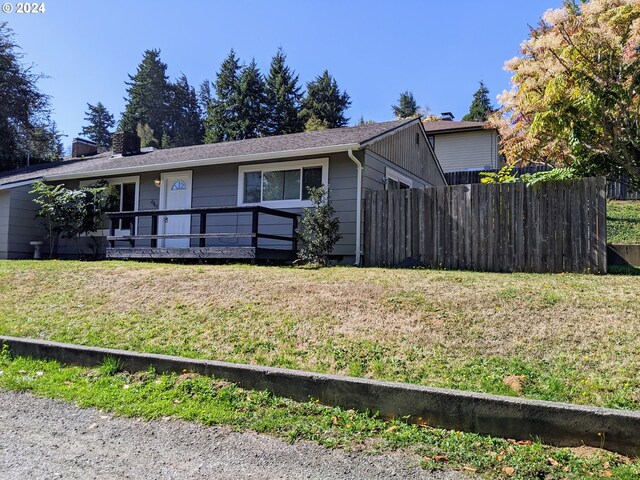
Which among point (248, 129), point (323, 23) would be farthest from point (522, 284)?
point (248, 129)

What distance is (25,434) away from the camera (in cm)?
341

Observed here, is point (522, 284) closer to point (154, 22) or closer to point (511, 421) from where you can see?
point (511, 421)

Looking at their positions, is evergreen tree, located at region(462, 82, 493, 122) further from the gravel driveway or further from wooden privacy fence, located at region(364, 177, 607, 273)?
the gravel driveway

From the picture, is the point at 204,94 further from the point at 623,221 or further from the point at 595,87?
the point at 595,87

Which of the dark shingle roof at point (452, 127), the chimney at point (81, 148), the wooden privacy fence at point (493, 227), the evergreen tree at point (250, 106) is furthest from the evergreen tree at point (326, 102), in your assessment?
the wooden privacy fence at point (493, 227)

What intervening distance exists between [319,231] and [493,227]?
135 inches

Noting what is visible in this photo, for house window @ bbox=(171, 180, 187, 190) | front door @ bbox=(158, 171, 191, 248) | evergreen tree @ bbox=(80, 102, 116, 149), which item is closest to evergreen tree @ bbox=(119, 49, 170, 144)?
evergreen tree @ bbox=(80, 102, 116, 149)

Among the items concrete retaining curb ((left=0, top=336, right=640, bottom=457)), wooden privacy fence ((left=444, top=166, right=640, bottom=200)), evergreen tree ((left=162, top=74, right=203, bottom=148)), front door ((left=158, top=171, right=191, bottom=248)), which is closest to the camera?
concrete retaining curb ((left=0, top=336, right=640, bottom=457))

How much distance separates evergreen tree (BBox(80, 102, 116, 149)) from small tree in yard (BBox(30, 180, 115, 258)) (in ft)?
193

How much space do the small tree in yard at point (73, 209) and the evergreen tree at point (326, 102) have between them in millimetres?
31318

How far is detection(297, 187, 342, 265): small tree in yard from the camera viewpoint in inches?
376

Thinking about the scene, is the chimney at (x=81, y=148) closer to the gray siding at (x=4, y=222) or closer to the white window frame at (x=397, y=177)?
the gray siding at (x=4, y=222)

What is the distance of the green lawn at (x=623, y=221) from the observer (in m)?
12.4

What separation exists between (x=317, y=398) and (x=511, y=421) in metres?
1.51
